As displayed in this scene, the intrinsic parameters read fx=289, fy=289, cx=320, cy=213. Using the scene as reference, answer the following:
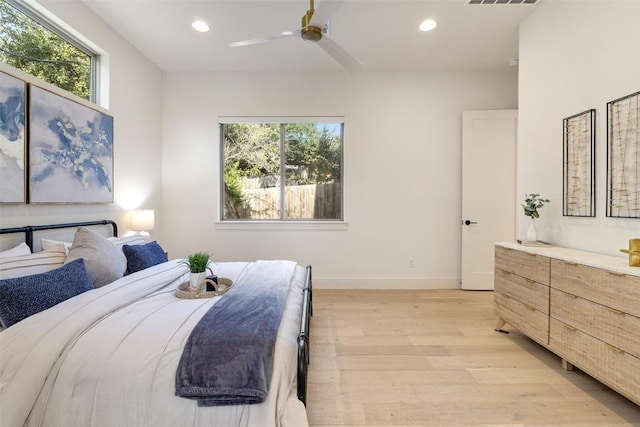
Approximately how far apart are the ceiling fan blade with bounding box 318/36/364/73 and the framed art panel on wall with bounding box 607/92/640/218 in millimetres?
1828

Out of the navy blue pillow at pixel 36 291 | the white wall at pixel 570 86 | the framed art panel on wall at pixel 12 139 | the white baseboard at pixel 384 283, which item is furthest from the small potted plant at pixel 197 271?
the white wall at pixel 570 86

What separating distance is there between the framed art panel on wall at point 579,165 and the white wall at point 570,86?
4 centimetres

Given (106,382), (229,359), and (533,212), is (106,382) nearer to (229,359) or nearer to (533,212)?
(229,359)

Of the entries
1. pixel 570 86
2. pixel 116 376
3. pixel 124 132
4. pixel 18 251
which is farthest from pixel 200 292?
pixel 570 86

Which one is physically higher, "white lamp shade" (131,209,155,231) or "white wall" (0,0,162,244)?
"white wall" (0,0,162,244)

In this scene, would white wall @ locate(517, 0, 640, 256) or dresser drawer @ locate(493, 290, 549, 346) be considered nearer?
white wall @ locate(517, 0, 640, 256)

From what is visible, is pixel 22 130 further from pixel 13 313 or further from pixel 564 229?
pixel 564 229

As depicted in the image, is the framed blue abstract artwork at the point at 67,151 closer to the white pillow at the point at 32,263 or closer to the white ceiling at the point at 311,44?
the white pillow at the point at 32,263

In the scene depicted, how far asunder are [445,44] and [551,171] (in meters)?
1.88

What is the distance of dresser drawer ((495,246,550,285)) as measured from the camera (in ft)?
7.24

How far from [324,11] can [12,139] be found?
2.33 metres

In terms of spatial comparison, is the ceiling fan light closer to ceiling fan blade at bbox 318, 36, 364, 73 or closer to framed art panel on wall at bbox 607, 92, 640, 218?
ceiling fan blade at bbox 318, 36, 364, 73

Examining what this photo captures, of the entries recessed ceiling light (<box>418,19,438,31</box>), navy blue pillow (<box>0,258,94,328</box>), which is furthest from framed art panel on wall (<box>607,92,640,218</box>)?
navy blue pillow (<box>0,258,94,328</box>)

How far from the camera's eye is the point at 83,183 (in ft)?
8.82
